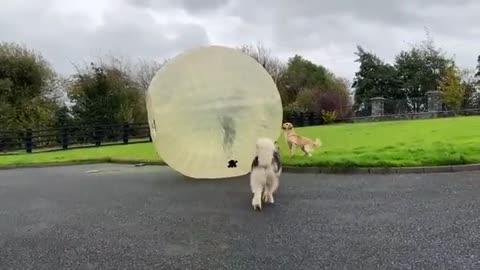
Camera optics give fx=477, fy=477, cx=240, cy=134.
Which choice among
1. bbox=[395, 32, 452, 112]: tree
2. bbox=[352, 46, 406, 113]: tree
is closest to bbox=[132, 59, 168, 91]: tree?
bbox=[352, 46, 406, 113]: tree

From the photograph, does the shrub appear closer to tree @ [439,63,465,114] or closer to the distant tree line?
the distant tree line

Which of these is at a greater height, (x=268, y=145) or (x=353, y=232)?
(x=268, y=145)

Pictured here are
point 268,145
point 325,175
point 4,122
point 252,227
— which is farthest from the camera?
point 4,122

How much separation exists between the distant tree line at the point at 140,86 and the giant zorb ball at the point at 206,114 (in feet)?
60.6

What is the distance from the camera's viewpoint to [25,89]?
83.4 ft

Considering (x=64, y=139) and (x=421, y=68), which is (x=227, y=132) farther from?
(x=421, y=68)

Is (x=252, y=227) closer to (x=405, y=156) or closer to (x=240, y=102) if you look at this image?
(x=240, y=102)

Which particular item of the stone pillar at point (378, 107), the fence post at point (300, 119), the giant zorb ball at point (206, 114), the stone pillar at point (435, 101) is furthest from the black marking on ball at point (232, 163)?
the stone pillar at point (378, 107)

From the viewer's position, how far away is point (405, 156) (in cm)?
976

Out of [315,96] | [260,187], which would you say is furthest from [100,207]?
[315,96]

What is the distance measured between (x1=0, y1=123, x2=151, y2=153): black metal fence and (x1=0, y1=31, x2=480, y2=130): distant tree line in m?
2.43

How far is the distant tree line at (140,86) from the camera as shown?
1000 inches

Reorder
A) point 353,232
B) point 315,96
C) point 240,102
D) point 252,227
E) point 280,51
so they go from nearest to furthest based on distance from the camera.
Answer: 1. point 353,232
2. point 252,227
3. point 240,102
4. point 315,96
5. point 280,51

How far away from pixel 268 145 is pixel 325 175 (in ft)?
10.7
